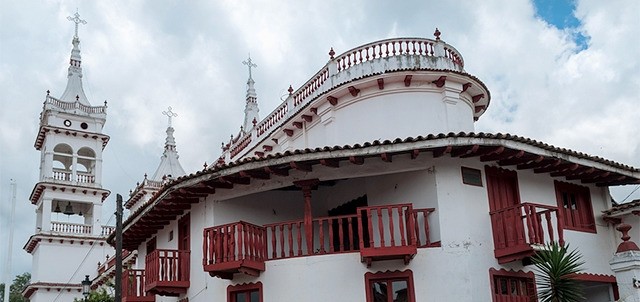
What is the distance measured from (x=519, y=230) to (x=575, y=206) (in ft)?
12.5

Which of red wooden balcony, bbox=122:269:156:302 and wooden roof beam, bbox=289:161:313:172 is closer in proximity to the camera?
wooden roof beam, bbox=289:161:313:172

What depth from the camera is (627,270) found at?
16516 millimetres

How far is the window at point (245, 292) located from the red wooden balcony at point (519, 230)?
5717 mm

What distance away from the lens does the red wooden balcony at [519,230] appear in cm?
1571

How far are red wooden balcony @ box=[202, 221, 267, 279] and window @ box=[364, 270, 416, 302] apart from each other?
266 centimetres

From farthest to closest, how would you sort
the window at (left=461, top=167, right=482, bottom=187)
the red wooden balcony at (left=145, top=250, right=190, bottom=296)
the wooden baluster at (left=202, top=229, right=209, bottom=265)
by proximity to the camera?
the red wooden balcony at (left=145, top=250, right=190, bottom=296), the wooden baluster at (left=202, top=229, right=209, bottom=265), the window at (left=461, top=167, right=482, bottom=187)

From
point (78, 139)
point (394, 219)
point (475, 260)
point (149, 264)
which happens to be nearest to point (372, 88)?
point (394, 219)

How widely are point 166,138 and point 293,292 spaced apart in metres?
36.1

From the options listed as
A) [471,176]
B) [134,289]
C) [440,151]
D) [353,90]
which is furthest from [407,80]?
[134,289]

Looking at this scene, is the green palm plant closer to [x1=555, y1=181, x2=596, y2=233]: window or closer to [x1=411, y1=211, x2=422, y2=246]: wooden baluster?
[x1=411, y1=211, x2=422, y2=246]: wooden baluster

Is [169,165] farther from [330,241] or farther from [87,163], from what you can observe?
[330,241]

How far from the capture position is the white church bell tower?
44344 millimetres

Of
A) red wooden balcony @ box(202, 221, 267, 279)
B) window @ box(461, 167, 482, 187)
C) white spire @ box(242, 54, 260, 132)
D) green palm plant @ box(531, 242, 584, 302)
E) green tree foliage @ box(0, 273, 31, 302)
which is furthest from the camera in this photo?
green tree foliage @ box(0, 273, 31, 302)

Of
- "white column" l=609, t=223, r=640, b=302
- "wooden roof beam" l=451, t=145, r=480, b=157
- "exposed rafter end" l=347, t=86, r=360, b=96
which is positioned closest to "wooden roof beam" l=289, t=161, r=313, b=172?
"wooden roof beam" l=451, t=145, r=480, b=157
